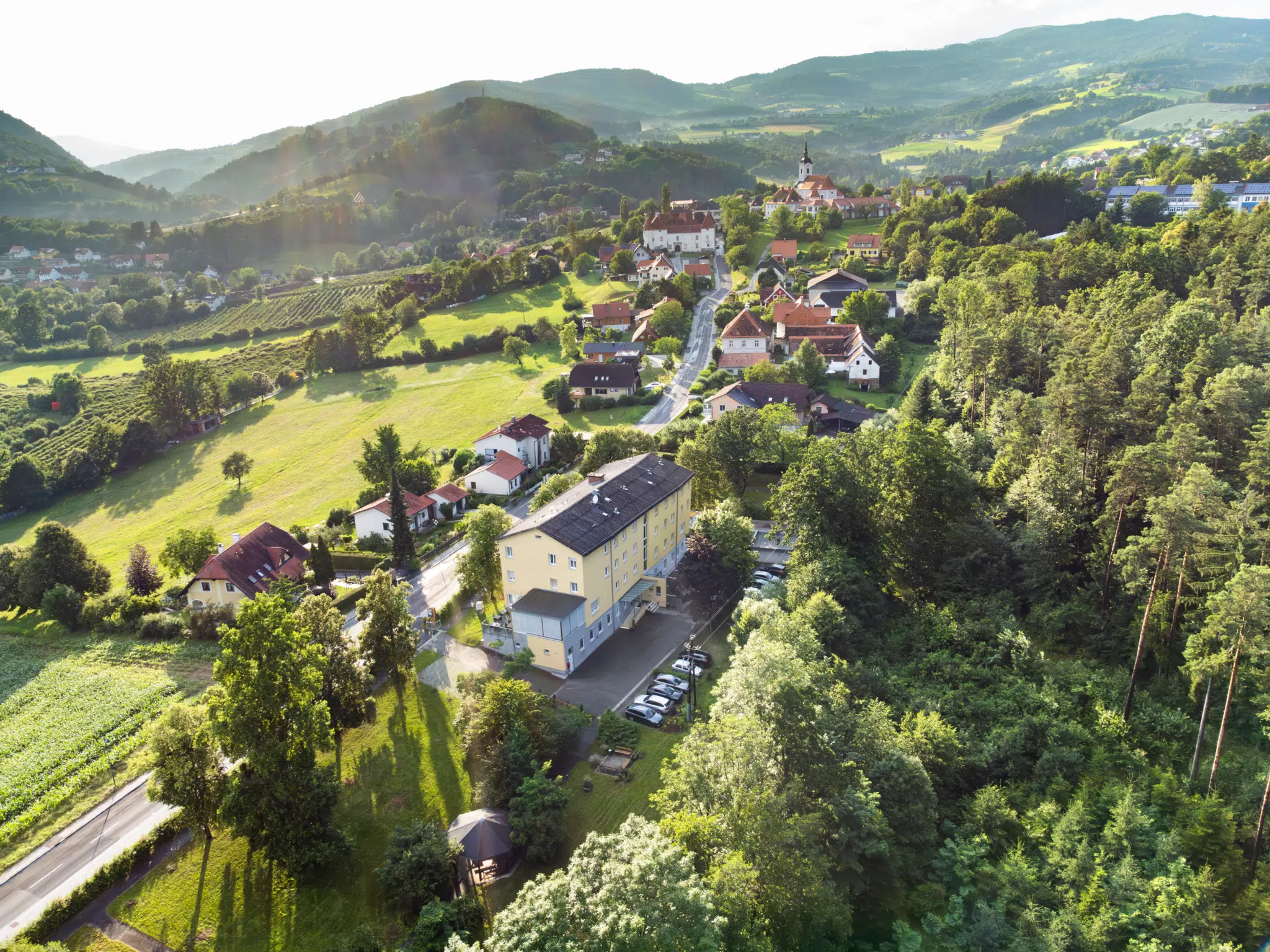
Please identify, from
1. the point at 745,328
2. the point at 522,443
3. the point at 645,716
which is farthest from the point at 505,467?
the point at 745,328

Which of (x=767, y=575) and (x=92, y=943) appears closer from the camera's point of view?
(x=92, y=943)

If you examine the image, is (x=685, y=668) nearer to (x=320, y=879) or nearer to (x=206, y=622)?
(x=320, y=879)

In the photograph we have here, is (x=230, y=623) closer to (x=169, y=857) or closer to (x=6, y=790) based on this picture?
(x=6, y=790)

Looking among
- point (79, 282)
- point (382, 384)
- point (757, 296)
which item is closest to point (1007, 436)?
point (757, 296)

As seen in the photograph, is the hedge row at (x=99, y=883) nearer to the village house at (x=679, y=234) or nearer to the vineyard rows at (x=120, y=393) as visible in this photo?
the vineyard rows at (x=120, y=393)

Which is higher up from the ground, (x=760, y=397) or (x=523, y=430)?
(x=760, y=397)

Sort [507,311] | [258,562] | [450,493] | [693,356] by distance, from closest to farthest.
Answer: [258,562], [450,493], [693,356], [507,311]

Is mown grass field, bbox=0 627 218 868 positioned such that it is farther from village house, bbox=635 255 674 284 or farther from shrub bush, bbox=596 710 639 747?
village house, bbox=635 255 674 284
